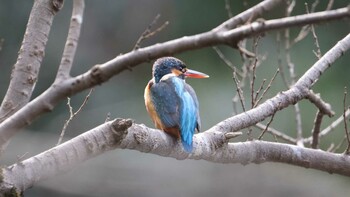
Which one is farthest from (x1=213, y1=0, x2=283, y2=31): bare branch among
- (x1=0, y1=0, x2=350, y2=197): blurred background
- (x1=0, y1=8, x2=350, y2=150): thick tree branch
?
(x1=0, y1=0, x2=350, y2=197): blurred background

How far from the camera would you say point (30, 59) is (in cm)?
255

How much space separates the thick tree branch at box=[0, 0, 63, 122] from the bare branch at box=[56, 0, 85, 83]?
17 centimetres

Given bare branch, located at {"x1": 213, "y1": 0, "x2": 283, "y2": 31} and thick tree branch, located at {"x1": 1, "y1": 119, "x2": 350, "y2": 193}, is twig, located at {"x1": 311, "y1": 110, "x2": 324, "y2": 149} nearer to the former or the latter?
thick tree branch, located at {"x1": 1, "y1": 119, "x2": 350, "y2": 193}

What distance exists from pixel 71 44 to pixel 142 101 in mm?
5240

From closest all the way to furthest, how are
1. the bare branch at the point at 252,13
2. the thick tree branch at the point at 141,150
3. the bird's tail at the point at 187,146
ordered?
the thick tree branch at the point at 141,150 → the bare branch at the point at 252,13 → the bird's tail at the point at 187,146

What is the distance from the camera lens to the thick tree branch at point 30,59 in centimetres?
250

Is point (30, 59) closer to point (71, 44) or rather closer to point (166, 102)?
point (71, 44)

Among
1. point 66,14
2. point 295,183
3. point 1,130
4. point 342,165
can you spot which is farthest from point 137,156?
point 1,130

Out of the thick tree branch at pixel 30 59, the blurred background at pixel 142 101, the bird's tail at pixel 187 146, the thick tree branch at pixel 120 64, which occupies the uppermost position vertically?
the blurred background at pixel 142 101

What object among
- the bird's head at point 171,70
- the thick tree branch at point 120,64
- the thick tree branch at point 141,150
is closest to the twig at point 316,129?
the thick tree branch at point 141,150

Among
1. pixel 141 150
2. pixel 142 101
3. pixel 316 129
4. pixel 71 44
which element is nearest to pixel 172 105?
pixel 316 129

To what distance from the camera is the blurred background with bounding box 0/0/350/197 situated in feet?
17.3

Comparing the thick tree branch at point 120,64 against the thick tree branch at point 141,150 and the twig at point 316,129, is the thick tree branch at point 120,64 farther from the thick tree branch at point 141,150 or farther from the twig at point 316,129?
the twig at point 316,129

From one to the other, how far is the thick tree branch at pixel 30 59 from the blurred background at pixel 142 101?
2501 mm
